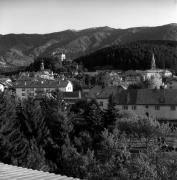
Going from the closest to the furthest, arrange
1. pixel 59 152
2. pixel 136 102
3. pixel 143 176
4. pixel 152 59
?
pixel 143 176
pixel 59 152
pixel 136 102
pixel 152 59

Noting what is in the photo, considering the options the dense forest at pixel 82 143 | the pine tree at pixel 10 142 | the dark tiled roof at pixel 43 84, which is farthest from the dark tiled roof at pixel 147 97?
the dark tiled roof at pixel 43 84

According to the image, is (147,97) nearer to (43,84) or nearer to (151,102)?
(151,102)

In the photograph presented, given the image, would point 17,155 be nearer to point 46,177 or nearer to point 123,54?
point 46,177

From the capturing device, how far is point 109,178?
573 inches

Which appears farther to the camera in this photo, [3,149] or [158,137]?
[158,137]

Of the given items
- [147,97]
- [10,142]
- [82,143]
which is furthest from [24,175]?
[147,97]

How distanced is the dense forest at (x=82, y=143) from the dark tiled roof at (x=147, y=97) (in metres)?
5.22

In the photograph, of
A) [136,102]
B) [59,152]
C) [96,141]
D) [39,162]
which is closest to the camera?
[39,162]

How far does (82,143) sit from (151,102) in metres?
14.2

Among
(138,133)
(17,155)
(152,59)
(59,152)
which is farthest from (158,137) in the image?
(152,59)

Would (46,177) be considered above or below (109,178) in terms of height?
above

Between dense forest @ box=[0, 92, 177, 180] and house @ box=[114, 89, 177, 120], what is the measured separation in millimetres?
5100

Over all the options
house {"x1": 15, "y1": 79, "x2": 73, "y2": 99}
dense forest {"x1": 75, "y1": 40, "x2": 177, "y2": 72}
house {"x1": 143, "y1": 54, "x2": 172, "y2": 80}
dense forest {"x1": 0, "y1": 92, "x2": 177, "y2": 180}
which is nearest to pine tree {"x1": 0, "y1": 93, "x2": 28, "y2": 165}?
dense forest {"x1": 0, "y1": 92, "x2": 177, "y2": 180}

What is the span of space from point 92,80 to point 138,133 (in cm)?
4613
